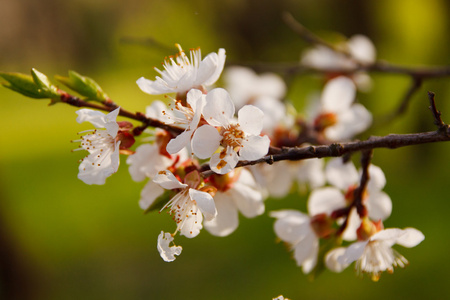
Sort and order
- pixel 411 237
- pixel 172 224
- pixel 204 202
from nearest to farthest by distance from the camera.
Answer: pixel 204 202, pixel 411 237, pixel 172 224

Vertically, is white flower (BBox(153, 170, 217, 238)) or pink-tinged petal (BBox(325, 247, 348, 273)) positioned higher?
pink-tinged petal (BBox(325, 247, 348, 273))

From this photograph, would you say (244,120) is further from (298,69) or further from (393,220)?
(393,220)

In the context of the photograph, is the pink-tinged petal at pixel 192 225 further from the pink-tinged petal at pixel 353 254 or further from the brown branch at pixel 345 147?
the pink-tinged petal at pixel 353 254

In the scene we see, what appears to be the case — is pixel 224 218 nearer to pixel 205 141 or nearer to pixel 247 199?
pixel 247 199

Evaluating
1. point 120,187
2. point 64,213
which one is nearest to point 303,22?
point 120,187

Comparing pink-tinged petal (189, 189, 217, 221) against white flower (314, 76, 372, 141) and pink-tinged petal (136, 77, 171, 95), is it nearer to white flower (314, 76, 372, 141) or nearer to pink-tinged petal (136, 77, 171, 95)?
pink-tinged petal (136, 77, 171, 95)

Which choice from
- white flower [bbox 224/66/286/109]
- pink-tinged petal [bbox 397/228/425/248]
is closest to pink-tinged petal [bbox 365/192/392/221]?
pink-tinged petal [bbox 397/228/425/248]

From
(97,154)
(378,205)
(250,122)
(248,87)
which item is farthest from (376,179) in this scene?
(248,87)
